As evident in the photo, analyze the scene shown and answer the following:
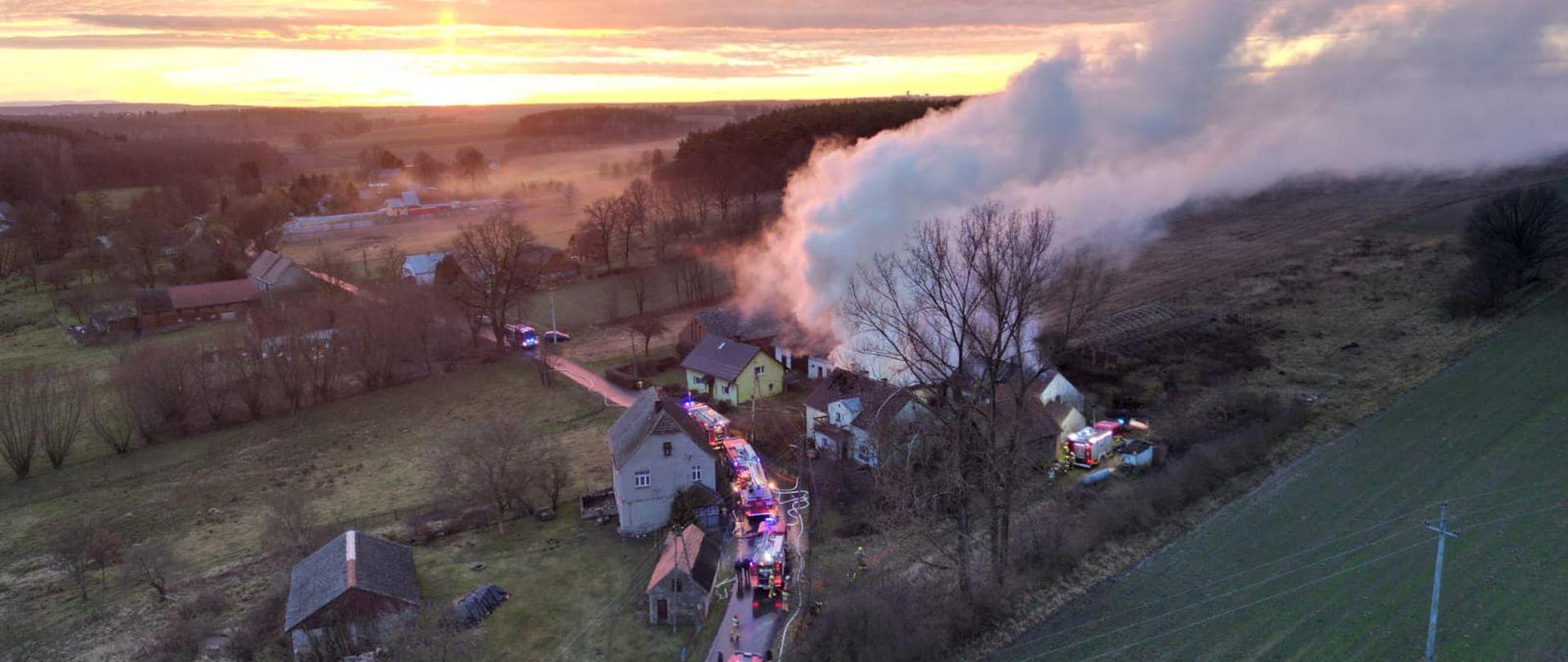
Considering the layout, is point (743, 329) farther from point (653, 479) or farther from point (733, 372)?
point (653, 479)

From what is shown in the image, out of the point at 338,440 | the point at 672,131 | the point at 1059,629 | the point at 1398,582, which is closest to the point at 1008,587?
the point at 1059,629

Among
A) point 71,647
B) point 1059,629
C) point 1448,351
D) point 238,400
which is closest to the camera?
point 1059,629

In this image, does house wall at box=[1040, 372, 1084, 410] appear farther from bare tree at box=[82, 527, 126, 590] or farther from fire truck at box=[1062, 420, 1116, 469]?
bare tree at box=[82, 527, 126, 590]

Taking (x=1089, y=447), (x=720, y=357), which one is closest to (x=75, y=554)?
(x=720, y=357)

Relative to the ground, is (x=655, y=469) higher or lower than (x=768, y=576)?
higher

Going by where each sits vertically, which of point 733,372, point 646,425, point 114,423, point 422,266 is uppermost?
point 422,266

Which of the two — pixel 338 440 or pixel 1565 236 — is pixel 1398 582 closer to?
pixel 338 440

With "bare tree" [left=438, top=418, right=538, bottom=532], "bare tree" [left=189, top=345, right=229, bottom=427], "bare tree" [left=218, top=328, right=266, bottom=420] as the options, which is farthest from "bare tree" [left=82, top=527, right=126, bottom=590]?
"bare tree" [left=218, top=328, right=266, bottom=420]
